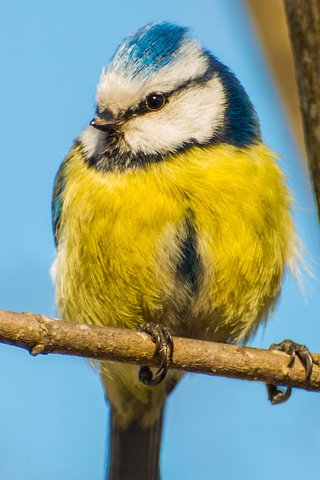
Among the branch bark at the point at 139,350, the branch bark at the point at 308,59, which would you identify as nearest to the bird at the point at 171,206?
the branch bark at the point at 139,350

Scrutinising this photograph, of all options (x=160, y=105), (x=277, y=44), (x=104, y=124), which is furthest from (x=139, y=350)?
(x=277, y=44)

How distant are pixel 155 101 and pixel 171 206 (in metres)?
0.48

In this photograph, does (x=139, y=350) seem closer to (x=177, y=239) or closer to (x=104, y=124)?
(x=177, y=239)

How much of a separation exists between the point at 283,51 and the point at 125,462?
6.77 ft

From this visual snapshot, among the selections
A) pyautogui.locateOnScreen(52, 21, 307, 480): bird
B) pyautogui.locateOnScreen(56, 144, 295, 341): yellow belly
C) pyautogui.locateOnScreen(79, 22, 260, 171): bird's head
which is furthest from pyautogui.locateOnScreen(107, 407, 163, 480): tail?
pyautogui.locateOnScreen(79, 22, 260, 171): bird's head

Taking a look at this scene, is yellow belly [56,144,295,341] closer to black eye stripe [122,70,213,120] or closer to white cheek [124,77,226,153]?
white cheek [124,77,226,153]

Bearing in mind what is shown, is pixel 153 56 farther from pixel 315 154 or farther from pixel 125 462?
pixel 125 462

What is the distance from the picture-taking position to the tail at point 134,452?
3.71m

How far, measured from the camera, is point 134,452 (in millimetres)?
3736

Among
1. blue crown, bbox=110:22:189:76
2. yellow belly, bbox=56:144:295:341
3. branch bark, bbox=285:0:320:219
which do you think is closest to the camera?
branch bark, bbox=285:0:320:219

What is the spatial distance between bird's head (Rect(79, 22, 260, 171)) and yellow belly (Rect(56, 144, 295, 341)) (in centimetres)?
7

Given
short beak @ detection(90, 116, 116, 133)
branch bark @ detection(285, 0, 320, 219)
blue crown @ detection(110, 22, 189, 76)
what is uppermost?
blue crown @ detection(110, 22, 189, 76)

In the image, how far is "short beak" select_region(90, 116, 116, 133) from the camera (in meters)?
3.06

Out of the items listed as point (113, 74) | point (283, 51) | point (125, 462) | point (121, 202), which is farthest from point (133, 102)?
point (125, 462)
